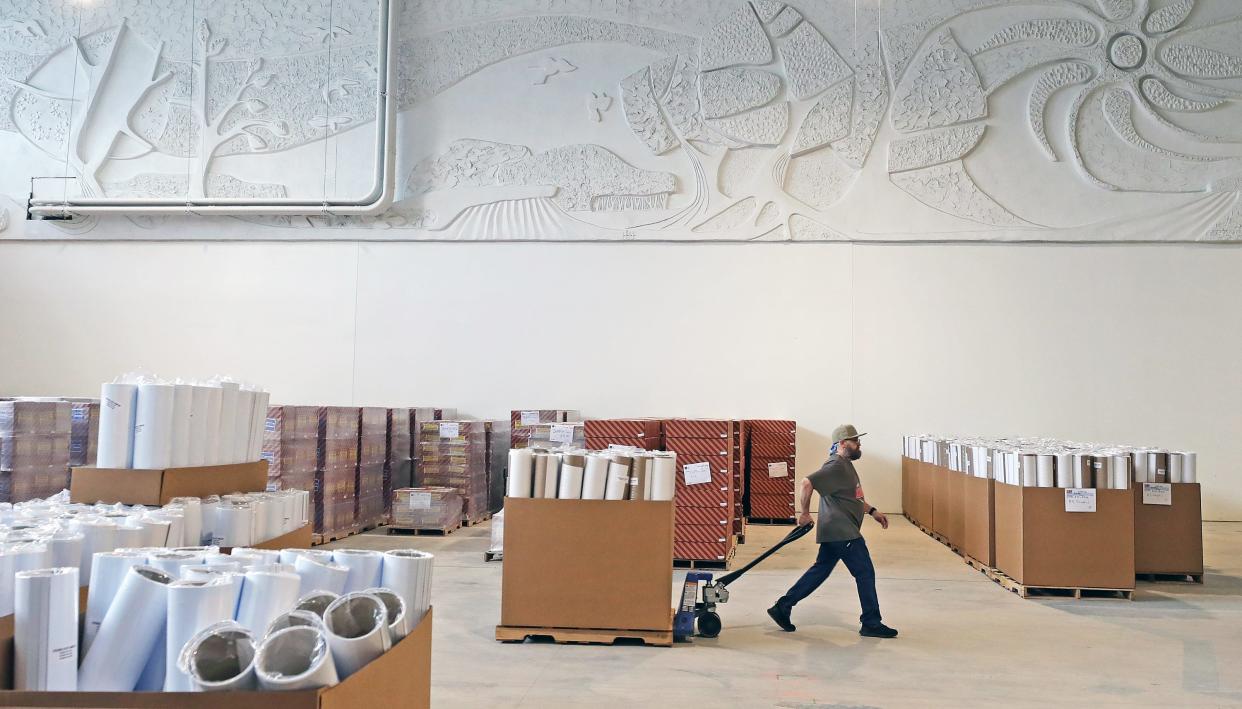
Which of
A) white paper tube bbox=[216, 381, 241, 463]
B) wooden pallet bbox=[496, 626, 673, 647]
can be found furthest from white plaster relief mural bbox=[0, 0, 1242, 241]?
white paper tube bbox=[216, 381, 241, 463]

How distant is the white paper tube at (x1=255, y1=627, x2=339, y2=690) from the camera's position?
1.63 m

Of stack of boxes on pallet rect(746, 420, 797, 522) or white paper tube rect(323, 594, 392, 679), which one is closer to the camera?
white paper tube rect(323, 594, 392, 679)

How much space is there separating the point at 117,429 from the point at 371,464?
22.9 ft

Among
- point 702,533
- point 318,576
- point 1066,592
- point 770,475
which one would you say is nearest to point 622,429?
point 702,533

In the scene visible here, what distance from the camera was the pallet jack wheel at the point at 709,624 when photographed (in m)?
5.78

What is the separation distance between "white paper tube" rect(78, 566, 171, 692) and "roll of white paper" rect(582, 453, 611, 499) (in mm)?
3797

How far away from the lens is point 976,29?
12977 millimetres

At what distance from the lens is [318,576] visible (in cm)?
233

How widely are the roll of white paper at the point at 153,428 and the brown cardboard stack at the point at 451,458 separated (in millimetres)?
7199

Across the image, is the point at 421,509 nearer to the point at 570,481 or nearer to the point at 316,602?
the point at 570,481

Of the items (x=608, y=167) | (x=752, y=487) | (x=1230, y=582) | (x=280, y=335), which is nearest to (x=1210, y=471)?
(x=1230, y=582)

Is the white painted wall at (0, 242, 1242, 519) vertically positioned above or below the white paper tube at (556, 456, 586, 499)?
above

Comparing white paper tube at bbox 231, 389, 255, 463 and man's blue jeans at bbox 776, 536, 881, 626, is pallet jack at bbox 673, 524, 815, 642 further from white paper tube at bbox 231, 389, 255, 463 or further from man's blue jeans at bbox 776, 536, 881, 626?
white paper tube at bbox 231, 389, 255, 463

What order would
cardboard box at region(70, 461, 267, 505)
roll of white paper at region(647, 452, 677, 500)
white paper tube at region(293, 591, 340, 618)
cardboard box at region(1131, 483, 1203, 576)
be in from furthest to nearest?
cardboard box at region(1131, 483, 1203, 576) < roll of white paper at region(647, 452, 677, 500) < cardboard box at region(70, 461, 267, 505) < white paper tube at region(293, 591, 340, 618)
